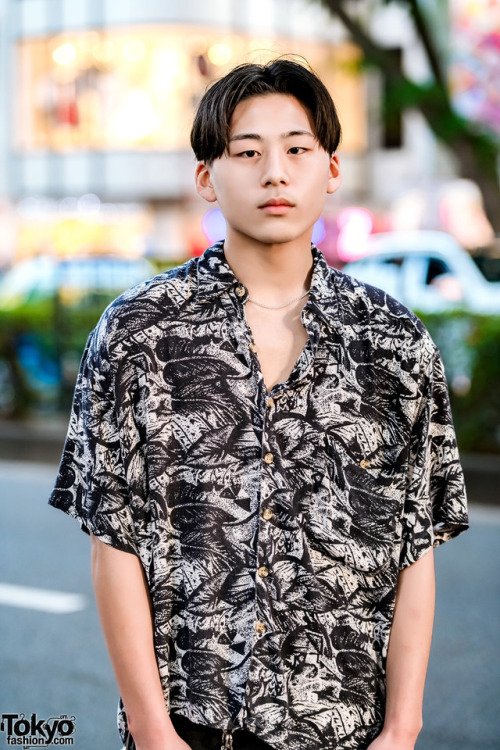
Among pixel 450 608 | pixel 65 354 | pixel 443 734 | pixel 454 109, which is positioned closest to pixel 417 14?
pixel 454 109

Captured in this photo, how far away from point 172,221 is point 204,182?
113 ft

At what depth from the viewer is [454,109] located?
17.8 metres

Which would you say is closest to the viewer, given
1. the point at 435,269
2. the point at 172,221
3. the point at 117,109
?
the point at 435,269

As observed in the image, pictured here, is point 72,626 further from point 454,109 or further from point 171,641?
point 454,109

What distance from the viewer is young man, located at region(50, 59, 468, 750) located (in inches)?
77.5

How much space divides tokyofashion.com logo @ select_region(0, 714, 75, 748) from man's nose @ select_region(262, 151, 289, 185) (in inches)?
97.8

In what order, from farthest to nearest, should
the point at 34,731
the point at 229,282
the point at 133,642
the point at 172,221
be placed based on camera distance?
the point at 172,221 < the point at 34,731 < the point at 229,282 < the point at 133,642

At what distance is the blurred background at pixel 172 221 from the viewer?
5461 mm

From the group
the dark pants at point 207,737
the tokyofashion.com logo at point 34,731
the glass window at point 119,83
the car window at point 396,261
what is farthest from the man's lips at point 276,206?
the glass window at point 119,83

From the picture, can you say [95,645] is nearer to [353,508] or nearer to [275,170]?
[353,508]

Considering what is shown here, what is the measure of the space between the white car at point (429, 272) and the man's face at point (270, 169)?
13.7 meters

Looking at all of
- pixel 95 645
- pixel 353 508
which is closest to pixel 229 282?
pixel 353 508

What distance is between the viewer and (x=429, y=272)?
16766 millimetres

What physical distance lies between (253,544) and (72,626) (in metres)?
3.97
